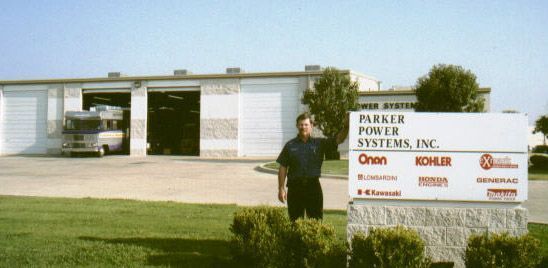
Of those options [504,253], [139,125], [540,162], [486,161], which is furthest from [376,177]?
[139,125]

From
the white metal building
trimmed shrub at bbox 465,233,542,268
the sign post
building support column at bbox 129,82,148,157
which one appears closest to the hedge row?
trimmed shrub at bbox 465,233,542,268

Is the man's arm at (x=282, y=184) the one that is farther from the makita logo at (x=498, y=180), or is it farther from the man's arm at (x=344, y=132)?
the makita logo at (x=498, y=180)

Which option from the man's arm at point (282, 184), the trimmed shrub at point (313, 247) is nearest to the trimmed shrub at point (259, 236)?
the trimmed shrub at point (313, 247)

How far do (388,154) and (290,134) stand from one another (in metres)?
32.1

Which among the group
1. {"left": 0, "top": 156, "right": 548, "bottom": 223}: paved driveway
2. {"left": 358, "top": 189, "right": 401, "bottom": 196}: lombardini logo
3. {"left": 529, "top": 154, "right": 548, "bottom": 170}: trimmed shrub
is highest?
{"left": 358, "top": 189, "right": 401, "bottom": 196}: lombardini logo

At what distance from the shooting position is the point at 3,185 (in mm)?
18219

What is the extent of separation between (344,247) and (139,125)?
123 feet

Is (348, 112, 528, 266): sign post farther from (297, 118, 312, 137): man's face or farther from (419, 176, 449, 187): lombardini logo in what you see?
(297, 118, 312, 137): man's face

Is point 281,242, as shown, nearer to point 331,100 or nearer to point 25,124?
point 331,100

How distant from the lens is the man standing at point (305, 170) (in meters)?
6.57

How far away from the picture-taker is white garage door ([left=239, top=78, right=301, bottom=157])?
126 feet

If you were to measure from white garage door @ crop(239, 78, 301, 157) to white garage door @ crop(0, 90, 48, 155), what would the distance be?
16.5 metres

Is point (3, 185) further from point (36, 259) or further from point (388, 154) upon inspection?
point (388, 154)

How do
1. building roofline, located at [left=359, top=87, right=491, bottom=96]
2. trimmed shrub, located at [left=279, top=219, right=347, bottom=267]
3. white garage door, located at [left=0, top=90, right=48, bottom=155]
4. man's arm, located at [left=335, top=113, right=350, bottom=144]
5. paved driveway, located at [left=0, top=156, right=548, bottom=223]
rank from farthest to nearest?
white garage door, located at [left=0, top=90, right=48, bottom=155], building roofline, located at [left=359, top=87, right=491, bottom=96], paved driveway, located at [left=0, top=156, right=548, bottom=223], man's arm, located at [left=335, top=113, right=350, bottom=144], trimmed shrub, located at [left=279, top=219, right=347, bottom=267]
